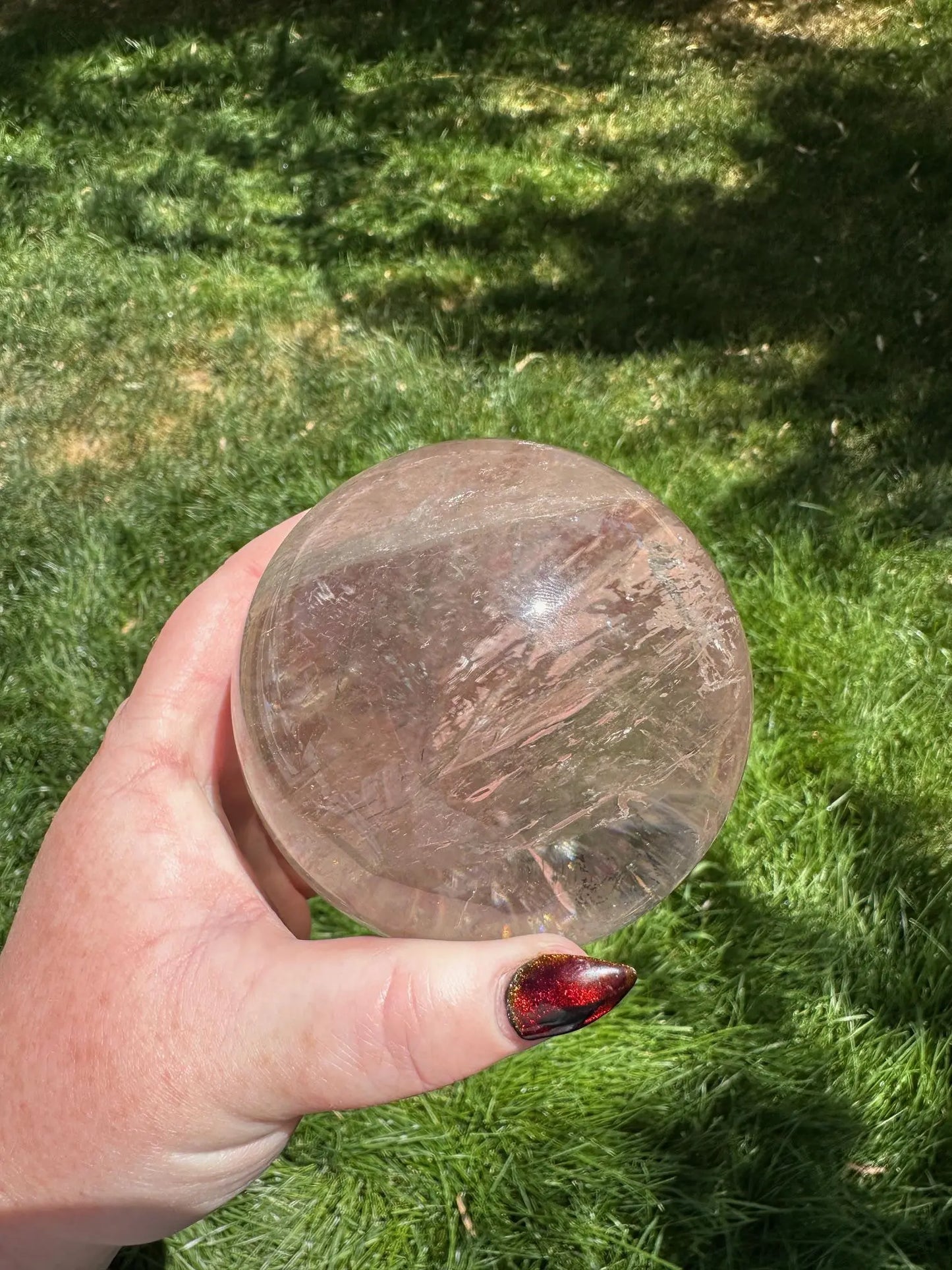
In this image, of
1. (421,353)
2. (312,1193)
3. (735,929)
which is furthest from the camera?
(421,353)

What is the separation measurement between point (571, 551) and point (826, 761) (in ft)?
5.90

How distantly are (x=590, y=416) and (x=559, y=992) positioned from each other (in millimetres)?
3173

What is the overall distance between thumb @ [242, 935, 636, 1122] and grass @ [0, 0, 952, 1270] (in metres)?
1.18

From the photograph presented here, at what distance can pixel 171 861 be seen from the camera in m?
2.17

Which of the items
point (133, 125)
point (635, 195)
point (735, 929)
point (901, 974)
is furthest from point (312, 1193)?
point (133, 125)

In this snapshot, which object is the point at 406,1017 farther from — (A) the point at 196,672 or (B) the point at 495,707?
(A) the point at 196,672

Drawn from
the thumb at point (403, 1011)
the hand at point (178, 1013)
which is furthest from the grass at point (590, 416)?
the thumb at point (403, 1011)

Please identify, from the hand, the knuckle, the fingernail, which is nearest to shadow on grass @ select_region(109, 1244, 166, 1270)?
the hand

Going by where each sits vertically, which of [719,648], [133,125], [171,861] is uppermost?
[133,125]

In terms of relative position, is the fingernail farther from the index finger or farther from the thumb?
the index finger

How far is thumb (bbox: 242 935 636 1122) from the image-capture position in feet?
5.90

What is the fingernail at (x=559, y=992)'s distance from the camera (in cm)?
182

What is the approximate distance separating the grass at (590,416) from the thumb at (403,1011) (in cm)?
118

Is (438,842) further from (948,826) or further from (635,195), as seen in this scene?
(635,195)
